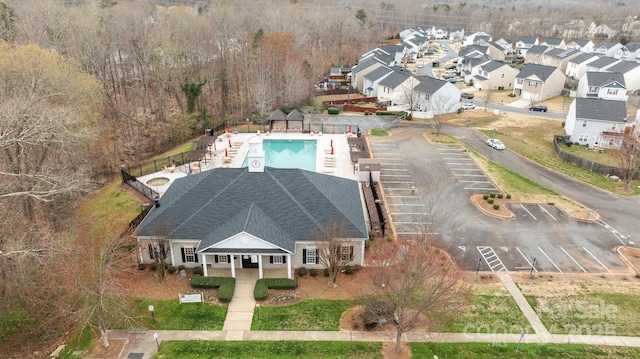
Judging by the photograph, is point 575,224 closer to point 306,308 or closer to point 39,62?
point 306,308

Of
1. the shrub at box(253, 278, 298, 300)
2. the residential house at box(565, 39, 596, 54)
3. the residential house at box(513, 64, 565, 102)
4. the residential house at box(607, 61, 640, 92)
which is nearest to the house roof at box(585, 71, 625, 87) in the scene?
the residential house at box(513, 64, 565, 102)

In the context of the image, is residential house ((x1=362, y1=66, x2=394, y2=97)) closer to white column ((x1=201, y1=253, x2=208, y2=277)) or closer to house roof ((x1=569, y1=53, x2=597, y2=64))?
house roof ((x1=569, y1=53, x2=597, y2=64))

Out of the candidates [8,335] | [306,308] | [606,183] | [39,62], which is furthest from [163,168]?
[606,183]

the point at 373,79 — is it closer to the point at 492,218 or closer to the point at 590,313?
the point at 492,218

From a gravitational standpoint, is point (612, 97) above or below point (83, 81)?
below

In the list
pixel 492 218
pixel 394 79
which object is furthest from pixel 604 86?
pixel 492 218
